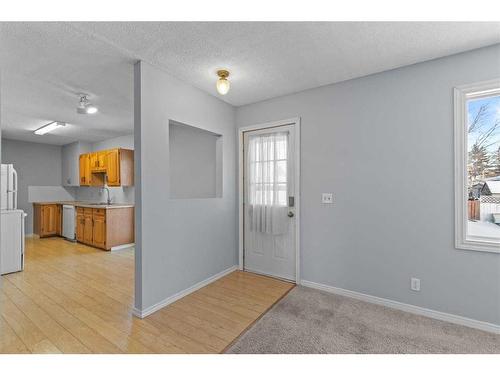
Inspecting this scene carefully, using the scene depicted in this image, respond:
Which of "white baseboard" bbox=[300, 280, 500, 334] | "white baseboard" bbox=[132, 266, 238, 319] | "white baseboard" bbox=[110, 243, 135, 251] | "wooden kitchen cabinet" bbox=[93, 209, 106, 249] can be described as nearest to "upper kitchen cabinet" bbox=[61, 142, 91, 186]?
"wooden kitchen cabinet" bbox=[93, 209, 106, 249]

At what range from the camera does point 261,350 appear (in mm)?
1828

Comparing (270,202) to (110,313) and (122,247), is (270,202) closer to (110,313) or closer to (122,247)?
(110,313)

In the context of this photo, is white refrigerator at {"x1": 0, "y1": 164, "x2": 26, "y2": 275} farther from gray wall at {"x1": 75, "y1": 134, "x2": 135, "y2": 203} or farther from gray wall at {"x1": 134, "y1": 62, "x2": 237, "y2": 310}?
gray wall at {"x1": 134, "y1": 62, "x2": 237, "y2": 310}

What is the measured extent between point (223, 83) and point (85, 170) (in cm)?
503

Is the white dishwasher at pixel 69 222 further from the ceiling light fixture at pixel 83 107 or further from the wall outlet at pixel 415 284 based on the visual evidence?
the wall outlet at pixel 415 284

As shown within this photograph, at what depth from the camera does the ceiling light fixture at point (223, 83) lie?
2.48m

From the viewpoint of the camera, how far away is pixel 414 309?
2396 millimetres

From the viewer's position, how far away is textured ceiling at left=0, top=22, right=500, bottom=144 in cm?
188

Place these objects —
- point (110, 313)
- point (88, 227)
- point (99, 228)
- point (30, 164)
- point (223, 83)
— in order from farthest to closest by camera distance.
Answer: point (30, 164)
point (88, 227)
point (99, 228)
point (223, 83)
point (110, 313)

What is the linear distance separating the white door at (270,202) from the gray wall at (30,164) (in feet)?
20.0

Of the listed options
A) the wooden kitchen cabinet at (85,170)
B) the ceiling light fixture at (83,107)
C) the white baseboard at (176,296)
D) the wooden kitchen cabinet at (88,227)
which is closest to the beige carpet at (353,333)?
the white baseboard at (176,296)

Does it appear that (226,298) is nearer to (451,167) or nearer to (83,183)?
(451,167)

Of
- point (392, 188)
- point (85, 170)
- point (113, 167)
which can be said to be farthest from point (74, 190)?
point (392, 188)

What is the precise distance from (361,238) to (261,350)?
160 cm
